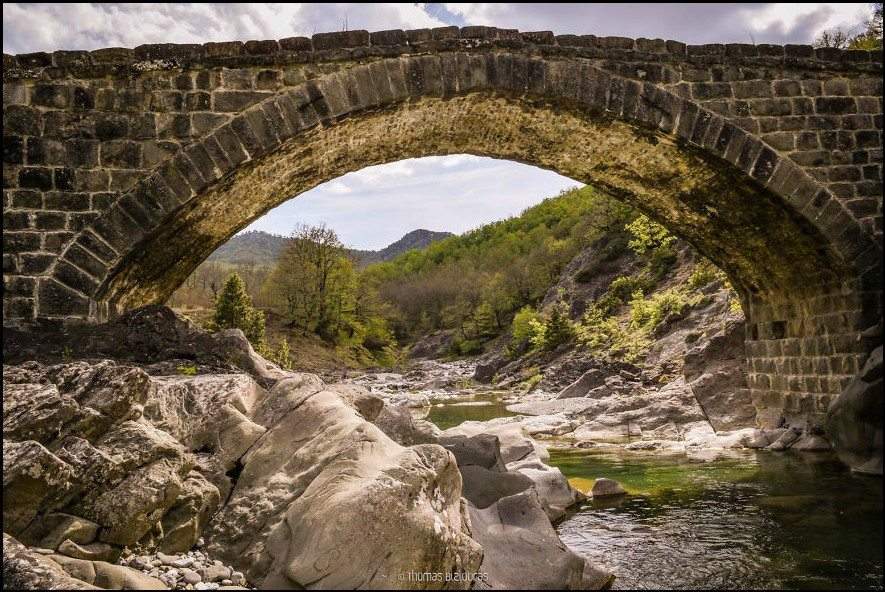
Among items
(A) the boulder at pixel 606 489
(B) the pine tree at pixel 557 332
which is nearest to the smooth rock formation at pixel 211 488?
(A) the boulder at pixel 606 489

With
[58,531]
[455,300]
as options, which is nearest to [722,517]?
[58,531]

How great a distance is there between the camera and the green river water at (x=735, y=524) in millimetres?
4770

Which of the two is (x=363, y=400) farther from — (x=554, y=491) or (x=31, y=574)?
(x=31, y=574)

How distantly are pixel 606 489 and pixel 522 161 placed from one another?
5118 millimetres

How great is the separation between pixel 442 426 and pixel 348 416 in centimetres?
1019

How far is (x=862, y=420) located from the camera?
7.86 metres

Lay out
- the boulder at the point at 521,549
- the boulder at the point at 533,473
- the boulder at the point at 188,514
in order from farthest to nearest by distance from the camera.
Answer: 1. the boulder at the point at 533,473
2. the boulder at the point at 521,549
3. the boulder at the point at 188,514

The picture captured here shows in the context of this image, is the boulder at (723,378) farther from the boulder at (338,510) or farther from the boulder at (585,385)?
the boulder at (338,510)

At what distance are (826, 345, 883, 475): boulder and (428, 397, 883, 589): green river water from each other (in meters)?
0.27

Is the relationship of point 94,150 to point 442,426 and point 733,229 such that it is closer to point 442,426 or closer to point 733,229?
point 733,229

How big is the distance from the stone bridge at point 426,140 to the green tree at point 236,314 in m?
17.6

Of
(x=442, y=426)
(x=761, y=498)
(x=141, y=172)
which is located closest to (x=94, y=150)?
(x=141, y=172)

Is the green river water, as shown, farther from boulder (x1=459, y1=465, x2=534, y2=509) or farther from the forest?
the forest

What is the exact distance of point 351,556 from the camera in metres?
3.50
